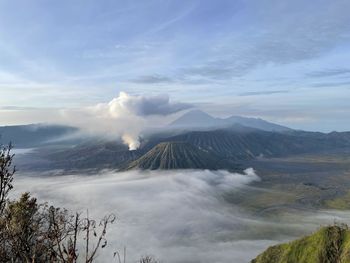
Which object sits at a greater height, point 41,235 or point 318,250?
point 41,235

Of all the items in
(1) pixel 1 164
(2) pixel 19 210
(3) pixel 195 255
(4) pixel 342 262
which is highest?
(1) pixel 1 164

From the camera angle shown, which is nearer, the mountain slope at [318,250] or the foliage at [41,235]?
the foliage at [41,235]

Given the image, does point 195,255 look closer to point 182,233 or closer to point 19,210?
point 182,233

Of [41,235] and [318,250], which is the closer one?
[41,235]

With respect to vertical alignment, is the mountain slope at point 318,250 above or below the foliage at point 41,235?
below

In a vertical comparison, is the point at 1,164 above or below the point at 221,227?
Result: above

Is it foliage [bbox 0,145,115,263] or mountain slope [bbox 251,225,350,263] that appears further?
mountain slope [bbox 251,225,350,263]

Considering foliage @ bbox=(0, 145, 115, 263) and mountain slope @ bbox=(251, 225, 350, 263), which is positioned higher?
foliage @ bbox=(0, 145, 115, 263)

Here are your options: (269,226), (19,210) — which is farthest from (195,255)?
(19,210)
